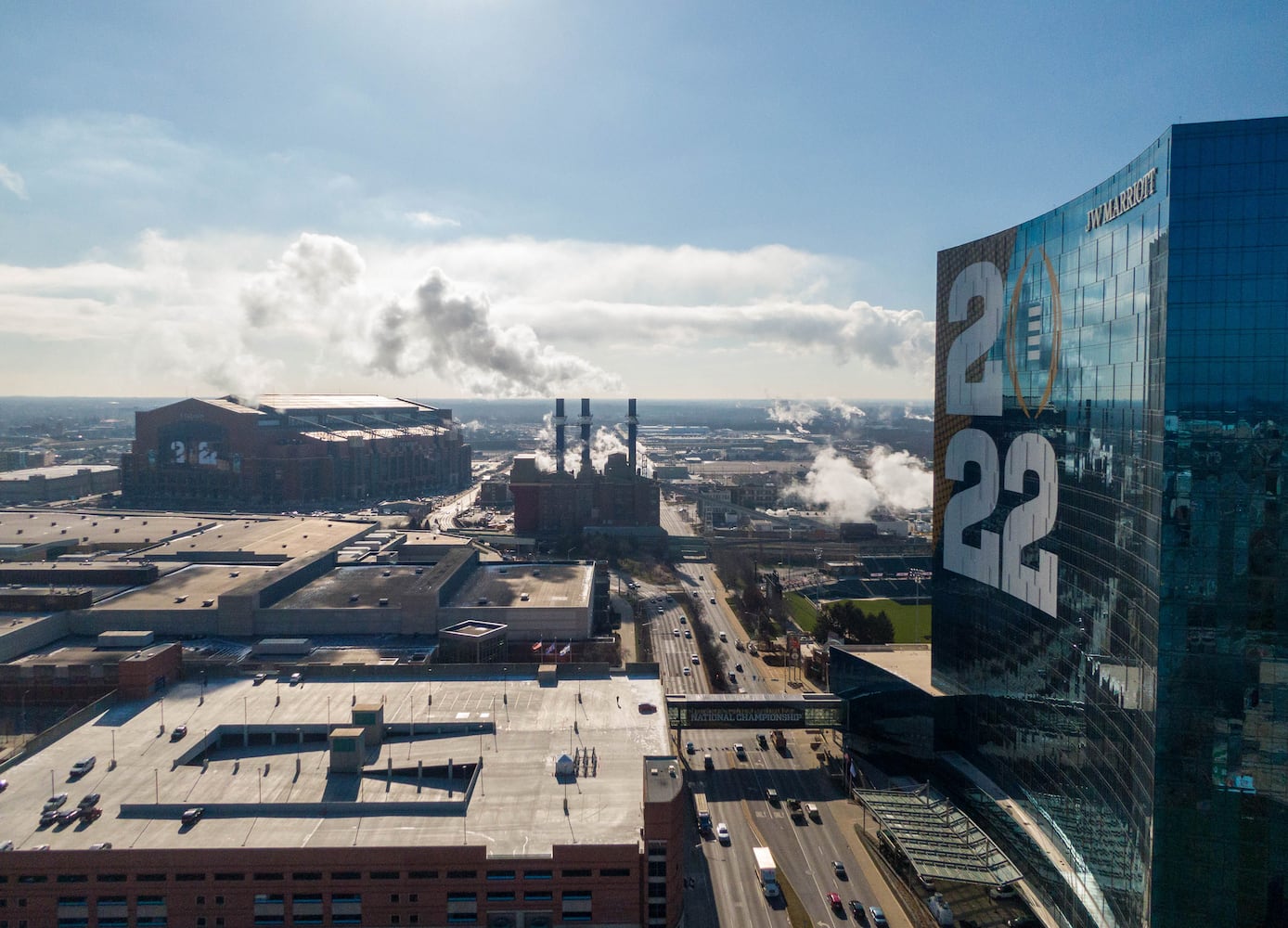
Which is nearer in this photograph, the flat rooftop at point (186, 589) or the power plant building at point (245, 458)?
the flat rooftop at point (186, 589)

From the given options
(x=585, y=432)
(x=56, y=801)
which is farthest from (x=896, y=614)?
(x=56, y=801)

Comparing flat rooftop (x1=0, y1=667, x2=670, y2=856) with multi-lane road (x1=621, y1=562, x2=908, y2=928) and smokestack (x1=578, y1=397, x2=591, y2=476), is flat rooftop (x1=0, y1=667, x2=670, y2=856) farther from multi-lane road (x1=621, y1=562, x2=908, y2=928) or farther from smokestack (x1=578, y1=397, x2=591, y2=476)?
smokestack (x1=578, y1=397, x2=591, y2=476)

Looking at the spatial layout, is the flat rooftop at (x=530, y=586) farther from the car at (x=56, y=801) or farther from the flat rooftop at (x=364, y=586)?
the car at (x=56, y=801)

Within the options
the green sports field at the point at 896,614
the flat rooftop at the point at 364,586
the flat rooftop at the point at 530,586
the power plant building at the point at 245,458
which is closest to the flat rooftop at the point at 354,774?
the flat rooftop at the point at 364,586

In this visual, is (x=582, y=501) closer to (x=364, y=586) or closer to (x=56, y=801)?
(x=364, y=586)

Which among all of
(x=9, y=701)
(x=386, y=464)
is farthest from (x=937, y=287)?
(x=386, y=464)

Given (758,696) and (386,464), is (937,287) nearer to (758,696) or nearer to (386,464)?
(758,696)
